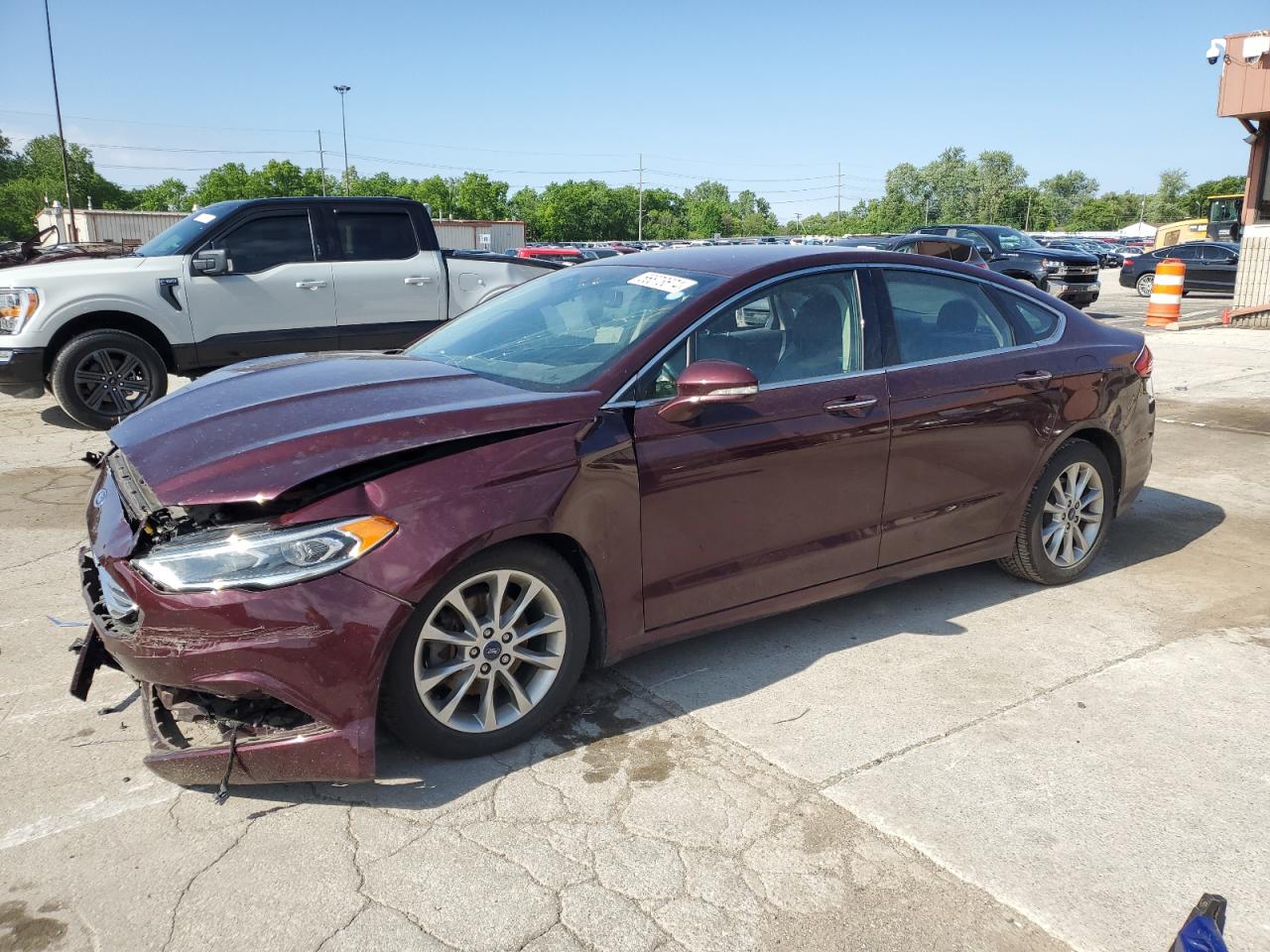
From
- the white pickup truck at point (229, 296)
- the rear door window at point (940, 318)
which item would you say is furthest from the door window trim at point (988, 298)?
the white pickup truck at point (229, 296)

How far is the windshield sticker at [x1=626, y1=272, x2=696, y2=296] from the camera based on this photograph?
12.5 ft

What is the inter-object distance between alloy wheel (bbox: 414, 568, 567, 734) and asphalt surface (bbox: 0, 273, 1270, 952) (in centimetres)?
19

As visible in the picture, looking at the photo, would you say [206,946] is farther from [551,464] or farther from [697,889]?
[551,464]

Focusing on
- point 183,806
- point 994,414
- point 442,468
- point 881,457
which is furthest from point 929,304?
point 183,806

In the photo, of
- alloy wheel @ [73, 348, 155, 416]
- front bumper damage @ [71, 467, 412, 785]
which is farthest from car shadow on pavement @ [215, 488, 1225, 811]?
alloy wheel @ [73, 348, 155, 416]

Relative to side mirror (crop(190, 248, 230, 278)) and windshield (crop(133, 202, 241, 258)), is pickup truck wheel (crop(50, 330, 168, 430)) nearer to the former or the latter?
side mirror (crop(190, 248, 230, 278))

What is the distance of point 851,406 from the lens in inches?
152

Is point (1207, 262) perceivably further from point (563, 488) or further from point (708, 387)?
Answer: point (563, 488)

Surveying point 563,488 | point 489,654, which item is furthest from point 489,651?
point 563,488

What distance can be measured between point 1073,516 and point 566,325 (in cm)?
268

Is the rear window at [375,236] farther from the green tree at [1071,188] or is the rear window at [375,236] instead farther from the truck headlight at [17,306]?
the green tree at [1071,188]

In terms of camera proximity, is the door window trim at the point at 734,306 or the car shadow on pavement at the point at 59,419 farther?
the car shadow on pavement at the point at 59,419

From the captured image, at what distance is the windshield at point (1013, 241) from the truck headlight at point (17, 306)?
18034 mm

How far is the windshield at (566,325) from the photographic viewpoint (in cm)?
358
